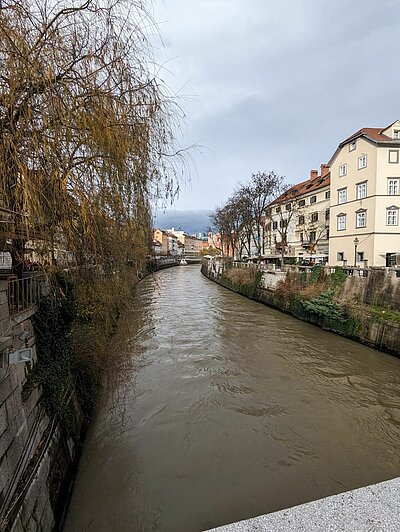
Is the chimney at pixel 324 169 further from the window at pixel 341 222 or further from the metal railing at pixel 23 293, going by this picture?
the metal railing at pixel 23 293

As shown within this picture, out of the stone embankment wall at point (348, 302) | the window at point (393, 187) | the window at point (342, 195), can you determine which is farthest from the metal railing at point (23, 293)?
the window at point (342, 195)

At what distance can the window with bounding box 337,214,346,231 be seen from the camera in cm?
2538

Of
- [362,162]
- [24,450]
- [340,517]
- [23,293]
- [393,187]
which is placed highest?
[362,162]

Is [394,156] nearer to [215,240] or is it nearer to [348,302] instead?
[348,302]

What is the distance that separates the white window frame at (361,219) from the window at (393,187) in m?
2.06

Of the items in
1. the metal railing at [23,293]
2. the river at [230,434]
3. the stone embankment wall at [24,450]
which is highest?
the metal railing at [23,293]

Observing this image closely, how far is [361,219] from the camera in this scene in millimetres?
23531

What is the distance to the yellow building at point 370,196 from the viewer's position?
21.8 meters

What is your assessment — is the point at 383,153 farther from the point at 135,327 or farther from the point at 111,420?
the point at 111,420

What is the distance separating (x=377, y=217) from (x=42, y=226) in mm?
23286

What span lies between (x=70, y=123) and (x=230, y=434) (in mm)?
5684

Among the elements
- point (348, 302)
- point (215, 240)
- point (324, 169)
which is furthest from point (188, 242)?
point (348, 302)

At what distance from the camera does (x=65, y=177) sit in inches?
136

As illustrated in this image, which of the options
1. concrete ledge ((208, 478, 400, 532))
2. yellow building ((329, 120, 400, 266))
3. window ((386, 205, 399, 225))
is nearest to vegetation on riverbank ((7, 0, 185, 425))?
concrete ledge ((208, 478, 400, 532))
